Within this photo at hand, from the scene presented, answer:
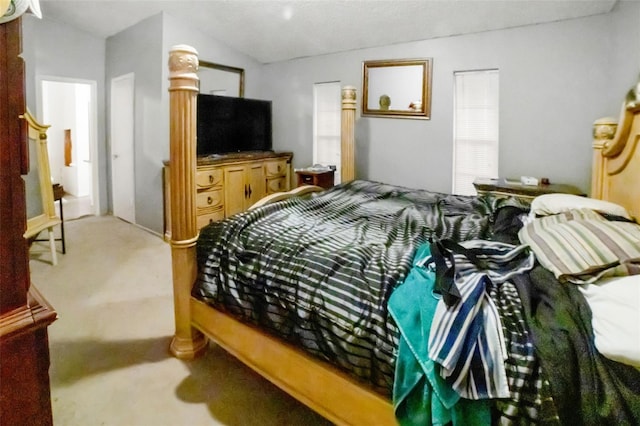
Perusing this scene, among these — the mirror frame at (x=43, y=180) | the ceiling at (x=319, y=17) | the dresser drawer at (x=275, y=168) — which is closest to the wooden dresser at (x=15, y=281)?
the mirror frame at (x=43, y=180)

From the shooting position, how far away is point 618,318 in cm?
100

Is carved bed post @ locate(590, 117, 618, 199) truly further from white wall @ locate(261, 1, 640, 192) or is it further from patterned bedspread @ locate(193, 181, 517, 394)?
patterned bedspread @ locate(193, 181, 517, 394)

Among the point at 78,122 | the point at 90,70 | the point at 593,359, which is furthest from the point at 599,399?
the point at 78,122

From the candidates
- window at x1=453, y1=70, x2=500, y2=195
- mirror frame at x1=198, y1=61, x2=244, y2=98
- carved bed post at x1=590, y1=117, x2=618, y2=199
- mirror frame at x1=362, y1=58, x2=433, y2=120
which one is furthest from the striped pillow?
mirror frame at x1=198, y1=61, x2=244, y2=98

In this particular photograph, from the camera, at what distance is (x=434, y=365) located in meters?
1.15

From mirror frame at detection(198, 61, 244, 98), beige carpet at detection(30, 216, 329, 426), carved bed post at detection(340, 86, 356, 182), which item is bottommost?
beige carpet at detection(30, 216, 329, 426)

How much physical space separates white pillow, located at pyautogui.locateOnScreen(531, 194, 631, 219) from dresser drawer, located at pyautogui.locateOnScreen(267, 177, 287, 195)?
368 cm

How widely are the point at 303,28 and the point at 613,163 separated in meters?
3.29

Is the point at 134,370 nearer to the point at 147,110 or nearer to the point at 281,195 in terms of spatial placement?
the point at 281,195

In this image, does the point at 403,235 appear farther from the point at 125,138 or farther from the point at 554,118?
the point at 125,138

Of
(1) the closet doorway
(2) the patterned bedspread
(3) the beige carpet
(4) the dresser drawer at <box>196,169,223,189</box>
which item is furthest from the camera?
(1) the closet doorway

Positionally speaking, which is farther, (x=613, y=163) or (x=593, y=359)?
(x=613, y=163)

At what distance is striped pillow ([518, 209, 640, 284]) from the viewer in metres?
1.20

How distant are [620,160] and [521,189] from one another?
3.37ft
